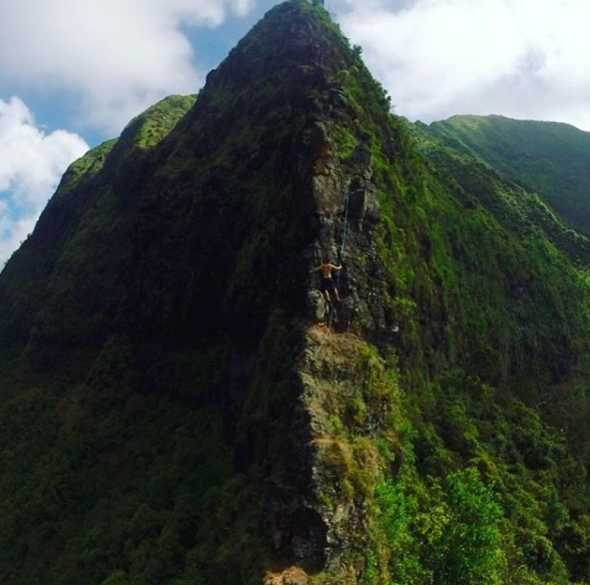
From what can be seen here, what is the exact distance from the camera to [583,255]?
7438 centimetres

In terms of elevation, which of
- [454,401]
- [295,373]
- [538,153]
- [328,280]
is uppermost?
[538,153]

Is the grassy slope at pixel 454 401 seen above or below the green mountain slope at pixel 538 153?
below

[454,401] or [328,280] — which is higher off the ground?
[328,280]

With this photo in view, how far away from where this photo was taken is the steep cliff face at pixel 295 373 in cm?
2550

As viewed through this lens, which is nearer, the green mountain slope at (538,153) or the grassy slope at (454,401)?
the grassy slope at (454,401)

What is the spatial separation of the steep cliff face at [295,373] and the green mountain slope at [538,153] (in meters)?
46.7

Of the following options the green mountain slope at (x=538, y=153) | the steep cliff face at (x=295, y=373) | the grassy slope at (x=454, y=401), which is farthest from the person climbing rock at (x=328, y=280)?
the green mountain slope at (x=538, y=153)

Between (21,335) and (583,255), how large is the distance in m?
59.5

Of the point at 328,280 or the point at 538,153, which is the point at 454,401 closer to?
the point at 328,280

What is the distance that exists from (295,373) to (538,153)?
107 m

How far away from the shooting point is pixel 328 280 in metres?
29.4

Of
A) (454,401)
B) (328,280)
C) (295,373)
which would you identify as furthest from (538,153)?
(295,373)

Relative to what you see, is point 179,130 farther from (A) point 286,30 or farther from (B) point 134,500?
(B) point 134,500

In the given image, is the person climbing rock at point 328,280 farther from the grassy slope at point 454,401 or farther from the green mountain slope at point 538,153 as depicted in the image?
the green mountain slope at point 538,153
